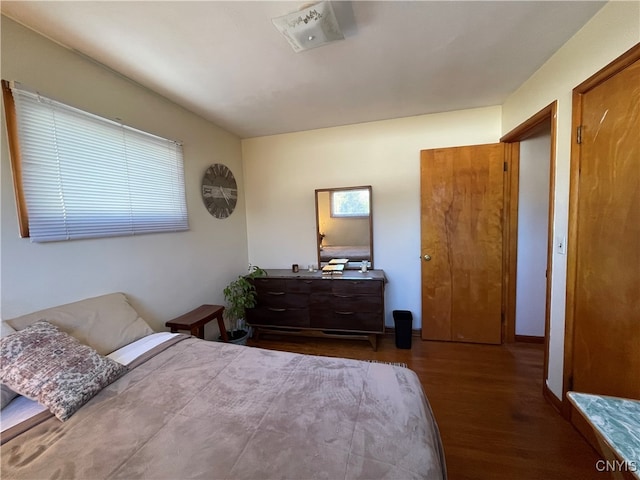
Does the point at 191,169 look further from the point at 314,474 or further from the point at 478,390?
the point at 478,390

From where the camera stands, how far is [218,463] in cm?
82

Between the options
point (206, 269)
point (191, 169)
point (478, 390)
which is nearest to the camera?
point (478, 390)

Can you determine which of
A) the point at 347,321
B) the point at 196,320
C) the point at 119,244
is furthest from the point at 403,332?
the point at 119,244

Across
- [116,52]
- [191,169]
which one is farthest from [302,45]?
[191,169]

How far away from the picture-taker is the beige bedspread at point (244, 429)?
32.0 inches

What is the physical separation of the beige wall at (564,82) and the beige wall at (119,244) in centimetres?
297

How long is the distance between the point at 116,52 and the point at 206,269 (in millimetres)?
1834

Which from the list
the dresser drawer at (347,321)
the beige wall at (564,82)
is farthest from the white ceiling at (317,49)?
the dresser drawer at (347,321)

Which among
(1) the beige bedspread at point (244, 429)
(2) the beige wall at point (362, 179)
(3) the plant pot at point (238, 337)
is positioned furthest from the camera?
(2) the beige wall at point (362, 179)

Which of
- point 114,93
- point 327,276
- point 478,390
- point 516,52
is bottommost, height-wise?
point 478,390

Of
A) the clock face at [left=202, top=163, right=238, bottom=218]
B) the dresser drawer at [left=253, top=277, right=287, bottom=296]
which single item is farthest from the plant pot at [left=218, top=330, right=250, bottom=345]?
the clock face at [left=202, top=163, right=238, bottom=218]

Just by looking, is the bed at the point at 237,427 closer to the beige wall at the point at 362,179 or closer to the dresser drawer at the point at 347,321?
the dresser drawer at the point at 347,321

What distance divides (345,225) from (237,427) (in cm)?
238

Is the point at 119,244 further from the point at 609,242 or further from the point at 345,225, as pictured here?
the point at 609,242
